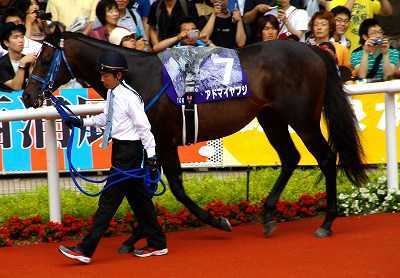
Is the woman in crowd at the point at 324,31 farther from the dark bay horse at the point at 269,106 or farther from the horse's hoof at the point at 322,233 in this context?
the horse's hoof at the point at 322,233

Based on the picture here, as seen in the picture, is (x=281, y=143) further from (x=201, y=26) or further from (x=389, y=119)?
(x=201, y=26)

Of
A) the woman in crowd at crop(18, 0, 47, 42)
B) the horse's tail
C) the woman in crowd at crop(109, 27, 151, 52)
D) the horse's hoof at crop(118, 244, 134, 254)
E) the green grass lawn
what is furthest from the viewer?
the woman in crowd at crop(18, 0, 47, 42)

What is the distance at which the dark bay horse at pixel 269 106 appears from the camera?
25.5 feet

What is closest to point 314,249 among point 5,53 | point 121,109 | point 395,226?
point 395,226

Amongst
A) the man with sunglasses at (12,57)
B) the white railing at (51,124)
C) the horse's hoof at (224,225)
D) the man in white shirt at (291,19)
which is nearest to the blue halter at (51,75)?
the white railing at (51,124)

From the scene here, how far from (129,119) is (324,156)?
192 centimetres

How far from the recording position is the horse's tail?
27.4ft

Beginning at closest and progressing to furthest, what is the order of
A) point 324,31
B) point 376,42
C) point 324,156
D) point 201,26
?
point 324,156
point 324,31
point 376,42
point 201,26

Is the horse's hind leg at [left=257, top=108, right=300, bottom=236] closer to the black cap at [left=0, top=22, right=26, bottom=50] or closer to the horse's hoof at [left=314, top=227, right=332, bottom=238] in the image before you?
the horse's hoof at [left=314, top=227, right=332, bottom=238]

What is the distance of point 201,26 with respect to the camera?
1205 centimetres

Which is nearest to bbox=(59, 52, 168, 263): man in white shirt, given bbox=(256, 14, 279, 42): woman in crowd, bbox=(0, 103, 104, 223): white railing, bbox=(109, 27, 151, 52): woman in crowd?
bbox=(0, 103, 104, 223): white railing

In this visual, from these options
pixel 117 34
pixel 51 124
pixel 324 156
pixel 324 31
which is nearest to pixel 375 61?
pixel 324 31

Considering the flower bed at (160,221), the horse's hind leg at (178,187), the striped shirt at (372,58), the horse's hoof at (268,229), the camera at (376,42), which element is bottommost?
the flower bed at (160,221)

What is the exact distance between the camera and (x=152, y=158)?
703cm
